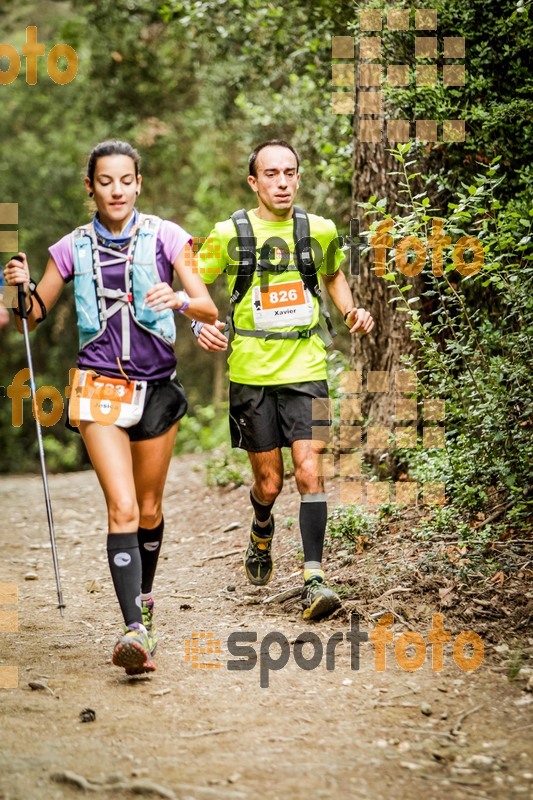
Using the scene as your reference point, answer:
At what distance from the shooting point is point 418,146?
661 centimetres

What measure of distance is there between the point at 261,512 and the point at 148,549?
1002 mm

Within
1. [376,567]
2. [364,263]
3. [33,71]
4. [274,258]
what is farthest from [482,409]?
[33,71]

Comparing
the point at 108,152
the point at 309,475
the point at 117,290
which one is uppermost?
the point at 108,152

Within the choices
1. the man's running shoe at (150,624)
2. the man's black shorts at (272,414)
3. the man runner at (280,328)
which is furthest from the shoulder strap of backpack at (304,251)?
the man's running shoe at (150,624)

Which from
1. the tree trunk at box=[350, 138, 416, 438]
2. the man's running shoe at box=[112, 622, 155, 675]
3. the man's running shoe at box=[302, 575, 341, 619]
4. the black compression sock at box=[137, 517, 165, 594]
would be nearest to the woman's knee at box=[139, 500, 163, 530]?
the black compression sock at box=[137, 517, 165, 594]

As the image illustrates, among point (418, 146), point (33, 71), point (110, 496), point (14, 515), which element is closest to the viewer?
point (110, 496)

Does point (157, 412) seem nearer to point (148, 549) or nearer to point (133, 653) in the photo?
point (148, 549)

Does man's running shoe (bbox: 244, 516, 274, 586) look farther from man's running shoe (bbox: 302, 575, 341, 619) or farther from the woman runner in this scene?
the woman runner

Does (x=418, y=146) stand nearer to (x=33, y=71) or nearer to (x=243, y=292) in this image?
(x=243, y=292)

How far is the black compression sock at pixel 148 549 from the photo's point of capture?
16.2ft

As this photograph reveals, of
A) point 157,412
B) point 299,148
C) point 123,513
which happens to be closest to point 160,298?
point 157,412

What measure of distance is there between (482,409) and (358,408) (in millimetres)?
2045

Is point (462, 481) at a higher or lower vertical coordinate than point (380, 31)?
lower

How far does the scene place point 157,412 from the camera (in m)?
4.68
